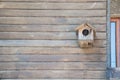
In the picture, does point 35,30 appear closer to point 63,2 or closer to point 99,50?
point 63,2

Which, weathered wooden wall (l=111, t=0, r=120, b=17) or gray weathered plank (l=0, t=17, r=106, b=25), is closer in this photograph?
gray weathered plank (l=0, t=17, r=106, b=25)

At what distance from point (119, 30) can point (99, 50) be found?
695 mm

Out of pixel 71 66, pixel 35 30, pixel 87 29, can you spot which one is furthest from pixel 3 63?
pixel 87 29

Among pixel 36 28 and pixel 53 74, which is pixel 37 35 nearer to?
pixel 36 28

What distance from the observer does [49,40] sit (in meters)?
3.97

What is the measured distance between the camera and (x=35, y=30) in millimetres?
3990

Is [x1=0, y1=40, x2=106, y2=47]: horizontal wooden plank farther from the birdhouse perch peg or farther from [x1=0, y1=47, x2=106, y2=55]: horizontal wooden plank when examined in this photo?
the birdhouse perch peg

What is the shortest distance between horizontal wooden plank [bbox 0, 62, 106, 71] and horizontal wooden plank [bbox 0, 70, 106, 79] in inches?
1.7

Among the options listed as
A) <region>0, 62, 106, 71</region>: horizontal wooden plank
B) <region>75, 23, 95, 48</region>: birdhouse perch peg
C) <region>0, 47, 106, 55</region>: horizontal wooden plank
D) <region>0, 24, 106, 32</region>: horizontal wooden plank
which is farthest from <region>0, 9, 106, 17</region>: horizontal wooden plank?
<region>0, 62, 106, 71</region>: horizontal wooden plank

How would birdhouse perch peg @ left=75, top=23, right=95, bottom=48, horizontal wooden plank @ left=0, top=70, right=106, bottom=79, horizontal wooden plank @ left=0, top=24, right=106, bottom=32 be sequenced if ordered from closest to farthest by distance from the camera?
birdhouse perch peg @ left=75, top=23, right=95, bottom=48
horizontal wooden plank @ left=0, top=70, right=106, bottom=79
horizontal wooden plank @ left=0, top=24, right=106, bottom=32

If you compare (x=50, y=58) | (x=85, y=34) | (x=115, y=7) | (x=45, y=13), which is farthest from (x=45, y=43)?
(x=115, y=7)

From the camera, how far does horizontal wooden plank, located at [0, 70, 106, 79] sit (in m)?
3.87

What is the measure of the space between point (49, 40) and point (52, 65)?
0.30 m

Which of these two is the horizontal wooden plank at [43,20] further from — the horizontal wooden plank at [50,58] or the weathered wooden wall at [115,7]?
the weathered wooden wall at [115,7]
